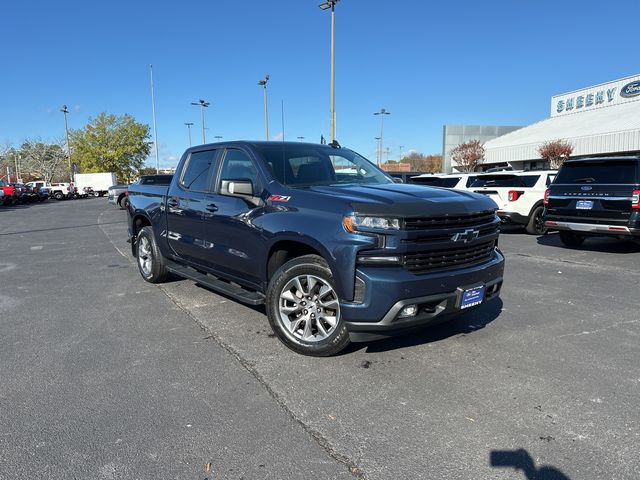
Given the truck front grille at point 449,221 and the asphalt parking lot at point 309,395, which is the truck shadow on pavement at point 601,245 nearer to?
the asphalt parking lot at point 309,395

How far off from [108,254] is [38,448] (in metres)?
7.67

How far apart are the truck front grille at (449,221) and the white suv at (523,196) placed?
869 centimetres

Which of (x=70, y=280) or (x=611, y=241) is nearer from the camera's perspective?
(x=70, y=280)

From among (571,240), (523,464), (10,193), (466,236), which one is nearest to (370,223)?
(466,236)

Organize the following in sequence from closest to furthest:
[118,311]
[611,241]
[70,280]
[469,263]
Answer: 1. [469,263]
2. [118,311]
3. [70,280]
4. [611,241]

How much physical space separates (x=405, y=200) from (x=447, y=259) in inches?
23.1

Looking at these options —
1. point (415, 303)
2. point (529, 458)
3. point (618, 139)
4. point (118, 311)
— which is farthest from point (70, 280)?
point (618, 139)

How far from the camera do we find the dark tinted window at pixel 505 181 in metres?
12.4

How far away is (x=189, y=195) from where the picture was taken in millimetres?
5633

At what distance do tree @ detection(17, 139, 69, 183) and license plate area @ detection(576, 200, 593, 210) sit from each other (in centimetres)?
8311

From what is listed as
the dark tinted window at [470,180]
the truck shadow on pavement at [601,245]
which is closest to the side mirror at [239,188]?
the truck shadow on pavement at [601,245]

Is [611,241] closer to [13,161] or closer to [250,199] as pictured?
[250,199]

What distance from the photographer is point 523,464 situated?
2582 mm

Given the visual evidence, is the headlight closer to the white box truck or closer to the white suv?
the white suv
